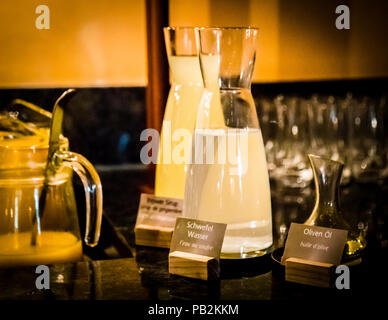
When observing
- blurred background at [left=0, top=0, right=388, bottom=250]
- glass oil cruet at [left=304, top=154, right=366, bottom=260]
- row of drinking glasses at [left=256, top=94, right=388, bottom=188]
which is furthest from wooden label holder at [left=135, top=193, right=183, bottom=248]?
row of drinking glasses at [left=256, top=94, right=388, bottom=188]

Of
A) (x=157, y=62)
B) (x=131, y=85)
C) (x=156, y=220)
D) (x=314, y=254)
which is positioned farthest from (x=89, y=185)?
(x=131, y=85)

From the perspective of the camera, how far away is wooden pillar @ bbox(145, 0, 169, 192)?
195cm

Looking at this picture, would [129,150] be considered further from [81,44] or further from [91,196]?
[91,196]

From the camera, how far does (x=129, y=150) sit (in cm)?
267

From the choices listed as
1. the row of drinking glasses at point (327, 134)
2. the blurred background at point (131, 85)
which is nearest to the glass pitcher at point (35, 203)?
the blurred background at point (131, 85)

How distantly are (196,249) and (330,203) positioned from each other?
0.23 metres

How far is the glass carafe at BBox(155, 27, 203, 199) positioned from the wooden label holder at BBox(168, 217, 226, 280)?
0.79 feet

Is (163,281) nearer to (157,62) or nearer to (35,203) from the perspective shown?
(35,203)

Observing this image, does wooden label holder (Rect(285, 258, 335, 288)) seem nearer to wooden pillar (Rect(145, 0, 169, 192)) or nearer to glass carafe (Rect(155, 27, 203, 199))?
glass carafe (Rect(155, 27, 203, 199))

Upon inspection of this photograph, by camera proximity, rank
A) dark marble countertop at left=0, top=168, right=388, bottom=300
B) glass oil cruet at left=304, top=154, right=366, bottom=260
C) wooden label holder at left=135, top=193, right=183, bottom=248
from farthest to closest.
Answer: wooden label holder at left=135, top=193, right=183, bottom=248 → glass oil cruet at left=304, top=154, right=366, bottom=260 → dark marble countertop at left=0, top=168, right=388, bottom=300

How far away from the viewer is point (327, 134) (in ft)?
8.45

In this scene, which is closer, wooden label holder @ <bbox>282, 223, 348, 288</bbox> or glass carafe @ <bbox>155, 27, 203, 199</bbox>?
wooden label holder @ <bbox>282, 223, 348, 288</bbox>
